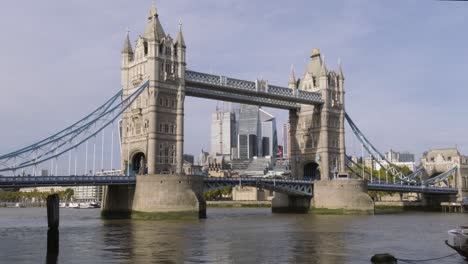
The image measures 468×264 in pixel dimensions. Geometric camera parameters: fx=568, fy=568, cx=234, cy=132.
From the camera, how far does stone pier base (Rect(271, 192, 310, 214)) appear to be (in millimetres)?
76000

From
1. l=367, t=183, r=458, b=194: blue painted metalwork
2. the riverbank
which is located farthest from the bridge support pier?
the riverbank

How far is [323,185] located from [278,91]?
13193 mm

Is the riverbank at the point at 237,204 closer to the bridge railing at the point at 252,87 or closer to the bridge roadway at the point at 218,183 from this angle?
Answer: the bridge roadway at the point at 218,183

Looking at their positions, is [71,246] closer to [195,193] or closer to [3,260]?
[3,260]

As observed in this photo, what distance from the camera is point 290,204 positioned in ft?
257

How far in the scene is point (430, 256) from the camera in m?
26.4

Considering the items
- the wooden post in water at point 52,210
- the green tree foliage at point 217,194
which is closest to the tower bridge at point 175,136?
the wooden post in water at point 52,210

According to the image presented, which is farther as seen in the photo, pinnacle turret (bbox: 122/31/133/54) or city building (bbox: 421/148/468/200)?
city building (bbox: 421/148/468/200)

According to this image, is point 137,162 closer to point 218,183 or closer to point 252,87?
point 218,183

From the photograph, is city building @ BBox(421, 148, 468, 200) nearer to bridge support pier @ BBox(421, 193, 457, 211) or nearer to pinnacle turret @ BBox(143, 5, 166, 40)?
bridge support pier @ BBox(421, 193, 457, 211)

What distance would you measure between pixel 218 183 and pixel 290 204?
1803cm

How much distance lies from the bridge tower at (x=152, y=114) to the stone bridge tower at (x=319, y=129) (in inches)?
955

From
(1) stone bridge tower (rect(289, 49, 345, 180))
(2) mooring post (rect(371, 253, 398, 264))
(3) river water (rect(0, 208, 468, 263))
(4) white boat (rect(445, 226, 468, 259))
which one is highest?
(1) stone bridge tower (rect(289, 49, 345, 180))

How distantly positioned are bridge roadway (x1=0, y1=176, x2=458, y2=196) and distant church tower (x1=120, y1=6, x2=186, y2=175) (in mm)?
4664
